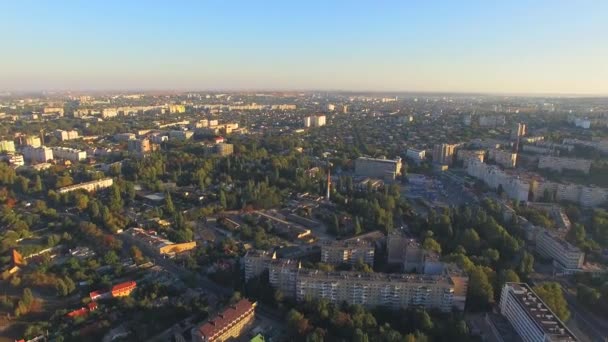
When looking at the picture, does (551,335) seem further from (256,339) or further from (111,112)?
(111,112)

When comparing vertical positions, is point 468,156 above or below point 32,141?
above

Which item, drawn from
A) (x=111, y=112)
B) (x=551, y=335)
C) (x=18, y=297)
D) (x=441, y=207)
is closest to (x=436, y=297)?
(x=551, y=335)

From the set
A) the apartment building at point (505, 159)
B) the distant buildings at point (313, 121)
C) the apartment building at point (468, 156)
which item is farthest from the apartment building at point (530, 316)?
the distant buildings at point (313, 121)

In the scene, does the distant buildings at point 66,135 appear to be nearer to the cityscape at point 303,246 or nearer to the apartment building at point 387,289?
the cityscape at point 303,246

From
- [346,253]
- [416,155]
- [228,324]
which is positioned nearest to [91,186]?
[346,253]

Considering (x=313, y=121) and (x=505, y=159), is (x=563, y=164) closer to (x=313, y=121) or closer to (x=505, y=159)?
Result: (x=505, y=159)

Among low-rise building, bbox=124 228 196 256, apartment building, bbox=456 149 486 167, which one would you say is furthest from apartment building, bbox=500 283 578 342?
apartment building, bbox=456 149 486 167
